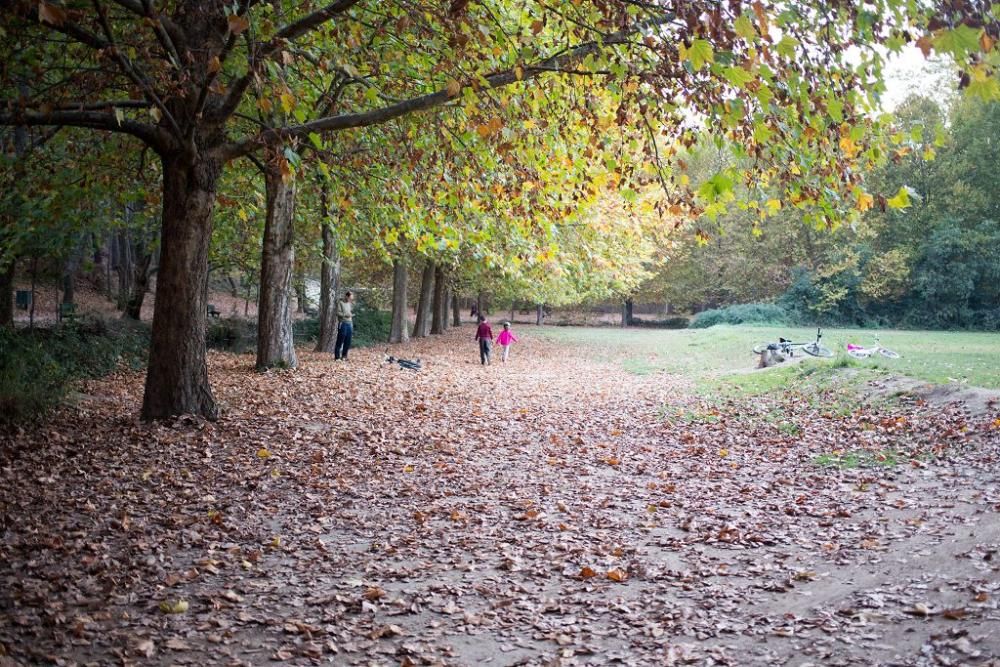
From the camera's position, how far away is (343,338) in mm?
20359

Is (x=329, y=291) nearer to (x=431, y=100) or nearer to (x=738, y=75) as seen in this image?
(x=431, y=100)

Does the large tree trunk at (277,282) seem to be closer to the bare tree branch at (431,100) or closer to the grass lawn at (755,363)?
the bare tree branch at (431,100)

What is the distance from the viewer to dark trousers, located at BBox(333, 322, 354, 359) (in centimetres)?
2023

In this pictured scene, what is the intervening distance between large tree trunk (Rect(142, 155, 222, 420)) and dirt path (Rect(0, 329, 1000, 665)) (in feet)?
1.51

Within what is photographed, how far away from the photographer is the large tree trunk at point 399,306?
2917 cm

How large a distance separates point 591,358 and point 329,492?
2032 cm

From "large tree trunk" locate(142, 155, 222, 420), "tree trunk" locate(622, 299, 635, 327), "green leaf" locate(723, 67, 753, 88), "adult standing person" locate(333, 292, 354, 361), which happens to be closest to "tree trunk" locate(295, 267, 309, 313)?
"adult standing person" locate(333, 292, 354, 361)

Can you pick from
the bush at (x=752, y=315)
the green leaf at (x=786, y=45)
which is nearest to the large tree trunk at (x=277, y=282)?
the green leaf at (x=786, y=45)

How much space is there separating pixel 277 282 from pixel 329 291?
5818 millimetres

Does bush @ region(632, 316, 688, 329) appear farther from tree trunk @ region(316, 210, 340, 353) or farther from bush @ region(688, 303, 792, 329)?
tree trunk @ region(316, 210, 340, 353)

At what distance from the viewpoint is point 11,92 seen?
501 inches

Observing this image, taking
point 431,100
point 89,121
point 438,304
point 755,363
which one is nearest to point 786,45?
point 431,100

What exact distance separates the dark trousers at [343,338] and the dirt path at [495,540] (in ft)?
28.5

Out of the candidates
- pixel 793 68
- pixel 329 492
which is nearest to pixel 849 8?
pixel 793 68
